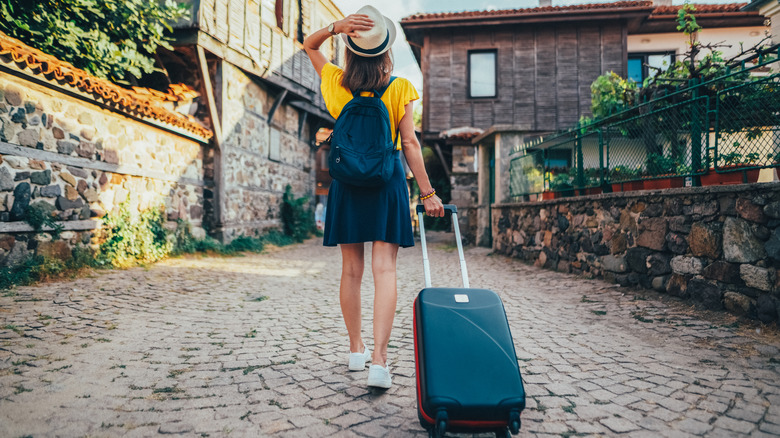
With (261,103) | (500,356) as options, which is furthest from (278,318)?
(261,103)

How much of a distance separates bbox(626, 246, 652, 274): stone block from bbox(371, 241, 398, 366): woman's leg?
3.39m

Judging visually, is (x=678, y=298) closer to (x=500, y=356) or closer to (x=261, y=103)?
(x=500, y=356)

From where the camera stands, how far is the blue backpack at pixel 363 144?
6.28 feet

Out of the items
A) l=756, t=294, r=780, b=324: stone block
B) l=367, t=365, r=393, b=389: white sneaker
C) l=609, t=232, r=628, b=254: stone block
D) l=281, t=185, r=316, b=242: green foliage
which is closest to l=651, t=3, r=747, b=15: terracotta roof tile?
l=609, t=232, r=628, b=254: stone block

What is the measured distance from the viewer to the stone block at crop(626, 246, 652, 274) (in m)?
4.39

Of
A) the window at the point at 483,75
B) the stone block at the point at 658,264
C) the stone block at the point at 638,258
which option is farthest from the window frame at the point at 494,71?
the stone block at the point at 658,264

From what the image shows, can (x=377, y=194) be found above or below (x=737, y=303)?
above

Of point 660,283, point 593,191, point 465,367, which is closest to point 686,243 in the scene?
point 660,283

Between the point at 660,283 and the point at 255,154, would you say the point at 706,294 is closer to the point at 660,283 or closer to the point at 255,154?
the point at 660,283

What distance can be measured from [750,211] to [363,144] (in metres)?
3.05

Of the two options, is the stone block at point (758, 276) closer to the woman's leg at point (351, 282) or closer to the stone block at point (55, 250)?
the woman's leg at point (351, 282)

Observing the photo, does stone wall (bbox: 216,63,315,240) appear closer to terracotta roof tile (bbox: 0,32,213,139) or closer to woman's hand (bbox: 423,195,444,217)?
terracotta roof tile (bbox: 0,32,213,139)

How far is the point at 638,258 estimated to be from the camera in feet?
14.7

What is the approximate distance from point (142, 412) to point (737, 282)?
3.93 meters
